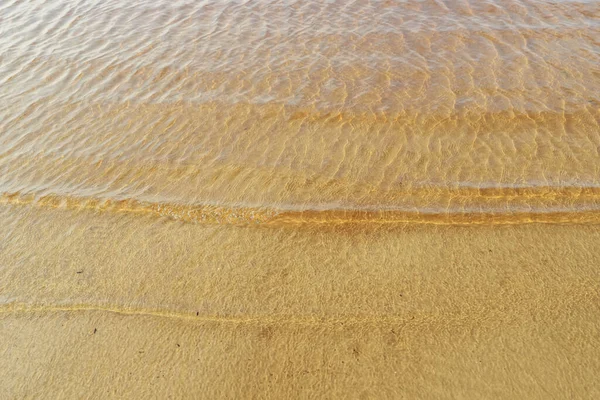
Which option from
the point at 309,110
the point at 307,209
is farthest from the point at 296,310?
the point at 309,110

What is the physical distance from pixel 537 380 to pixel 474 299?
622mm

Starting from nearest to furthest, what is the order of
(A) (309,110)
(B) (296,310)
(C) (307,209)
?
(B) (296,310) < (C) (307,209) < (A) (309,110)

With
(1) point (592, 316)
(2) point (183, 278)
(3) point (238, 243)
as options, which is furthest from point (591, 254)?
(2) point (183, 278)

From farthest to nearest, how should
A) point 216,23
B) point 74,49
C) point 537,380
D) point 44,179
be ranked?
point 216,23
point 74,49
point 44,179
point 537,380

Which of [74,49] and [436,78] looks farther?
[74,49]

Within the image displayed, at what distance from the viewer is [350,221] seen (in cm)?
374

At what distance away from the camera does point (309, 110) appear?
16.4 ft

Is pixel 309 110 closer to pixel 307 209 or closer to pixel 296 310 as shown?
pixel 307 209

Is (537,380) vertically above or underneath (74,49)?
underneath

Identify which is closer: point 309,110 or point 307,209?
point 307,209

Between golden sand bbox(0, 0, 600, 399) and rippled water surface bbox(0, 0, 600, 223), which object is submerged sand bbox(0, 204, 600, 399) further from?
rippled water surface bbox(0, 0, 600, 223)

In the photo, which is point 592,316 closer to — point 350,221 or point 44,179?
point 350,221

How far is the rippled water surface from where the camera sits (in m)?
3.98

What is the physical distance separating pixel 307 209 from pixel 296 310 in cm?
103
